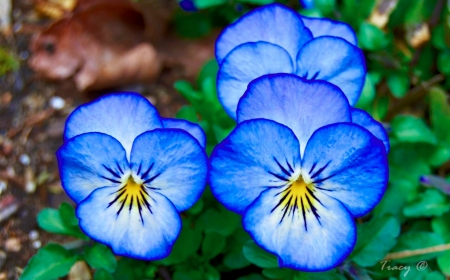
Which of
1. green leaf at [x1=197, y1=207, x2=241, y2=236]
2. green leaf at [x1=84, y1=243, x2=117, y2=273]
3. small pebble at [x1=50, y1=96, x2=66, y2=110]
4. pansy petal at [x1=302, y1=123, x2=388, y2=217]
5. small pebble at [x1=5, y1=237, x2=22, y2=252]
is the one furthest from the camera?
small pebble at [x1=50, y1=96, x2=66, y2=110]

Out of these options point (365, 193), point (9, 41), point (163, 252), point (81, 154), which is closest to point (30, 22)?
point (9, 41)

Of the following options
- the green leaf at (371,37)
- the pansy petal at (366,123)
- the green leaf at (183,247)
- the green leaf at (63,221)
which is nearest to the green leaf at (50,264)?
the green leaf at (63,221)

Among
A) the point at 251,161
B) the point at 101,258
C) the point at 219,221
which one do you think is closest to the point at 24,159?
the point at 101,258

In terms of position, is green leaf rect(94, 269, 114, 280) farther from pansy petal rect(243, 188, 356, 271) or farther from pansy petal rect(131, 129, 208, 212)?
pansy petal rect(243, 188, 356, 271)

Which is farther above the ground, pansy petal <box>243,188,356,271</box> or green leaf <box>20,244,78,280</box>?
pansy petal <box>243,188,356,271</box>

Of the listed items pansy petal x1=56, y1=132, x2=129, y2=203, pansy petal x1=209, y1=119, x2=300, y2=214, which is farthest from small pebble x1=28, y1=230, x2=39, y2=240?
pansy petal x1=209, y1=119, x2=300, y2=214

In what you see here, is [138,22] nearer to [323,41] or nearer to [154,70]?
[154,70]
